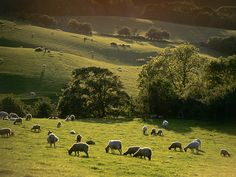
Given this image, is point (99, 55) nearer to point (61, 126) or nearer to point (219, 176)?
point (61, 126)

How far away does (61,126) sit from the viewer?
41344 mm

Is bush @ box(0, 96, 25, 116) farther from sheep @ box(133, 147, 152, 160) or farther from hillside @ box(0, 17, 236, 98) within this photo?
sheep @ box(133, 147, 152, 160)

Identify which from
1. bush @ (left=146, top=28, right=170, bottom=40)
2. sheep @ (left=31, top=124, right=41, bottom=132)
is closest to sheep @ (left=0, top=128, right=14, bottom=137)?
sheep @ (left=31, top=124, right=41, bottom=132)

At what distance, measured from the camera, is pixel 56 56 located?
3401 inches

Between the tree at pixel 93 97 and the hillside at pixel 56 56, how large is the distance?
10416mm

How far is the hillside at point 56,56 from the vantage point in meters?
72.4

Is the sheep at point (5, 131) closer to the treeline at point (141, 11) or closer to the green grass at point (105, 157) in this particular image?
the green grass at point (105, 157)

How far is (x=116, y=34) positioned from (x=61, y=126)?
10453cm

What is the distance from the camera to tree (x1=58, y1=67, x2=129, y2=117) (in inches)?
2299

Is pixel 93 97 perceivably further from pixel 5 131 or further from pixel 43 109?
pixel 5 131

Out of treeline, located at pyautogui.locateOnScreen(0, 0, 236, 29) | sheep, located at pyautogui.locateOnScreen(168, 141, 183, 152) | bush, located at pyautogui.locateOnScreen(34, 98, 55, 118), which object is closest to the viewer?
sheep, located at pyautogui.locateOnScreen(168, 141, 183, 152)

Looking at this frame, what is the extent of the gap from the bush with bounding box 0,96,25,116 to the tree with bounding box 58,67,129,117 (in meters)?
5.53

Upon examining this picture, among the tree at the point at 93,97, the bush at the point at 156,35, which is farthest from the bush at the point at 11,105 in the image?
the bush at the point at 156,35

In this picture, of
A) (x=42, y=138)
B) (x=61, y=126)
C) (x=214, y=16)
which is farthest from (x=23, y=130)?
(x=214, y=16)
